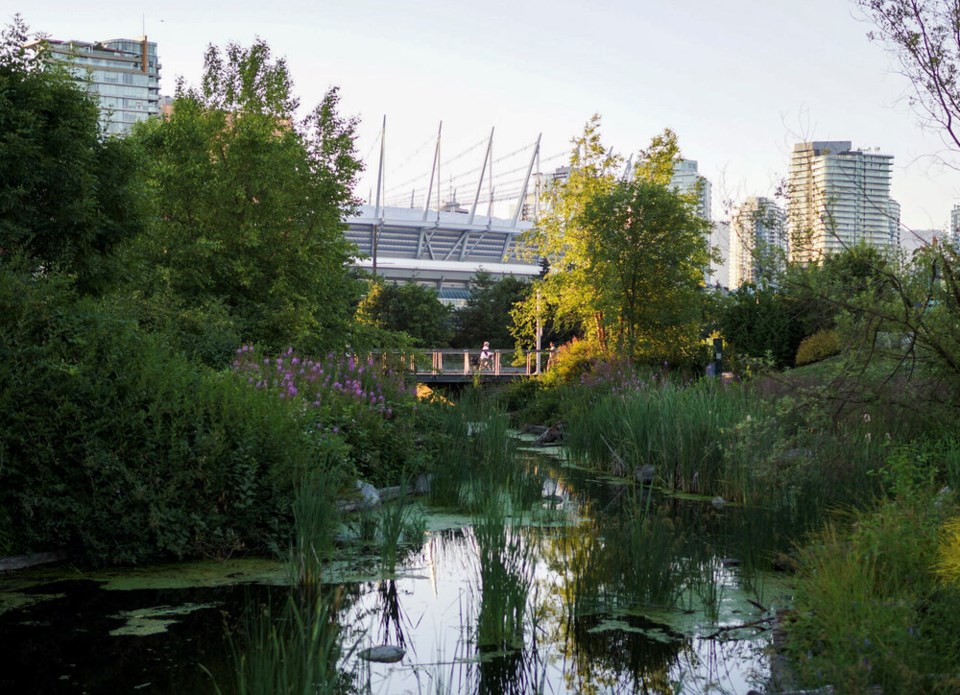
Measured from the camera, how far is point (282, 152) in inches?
808

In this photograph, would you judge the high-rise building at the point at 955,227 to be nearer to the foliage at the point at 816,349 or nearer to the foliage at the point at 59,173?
the foliage at the point at 59,173

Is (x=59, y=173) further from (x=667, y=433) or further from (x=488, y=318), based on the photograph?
(x=488, y=318)

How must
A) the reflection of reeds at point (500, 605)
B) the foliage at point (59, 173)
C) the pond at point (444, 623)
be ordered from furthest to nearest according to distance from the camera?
1. the foliage at point (59, 173)
2. the reflection of reeds at point (500, 605)
3. the pond at point (444, 623)

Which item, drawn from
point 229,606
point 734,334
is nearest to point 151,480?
point 229,606

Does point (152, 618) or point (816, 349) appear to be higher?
point (816, 349)

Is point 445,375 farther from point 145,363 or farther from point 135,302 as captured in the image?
point 145,363

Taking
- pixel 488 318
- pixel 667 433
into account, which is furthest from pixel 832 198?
pixel 488 318

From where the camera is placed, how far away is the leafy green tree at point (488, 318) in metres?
49.2

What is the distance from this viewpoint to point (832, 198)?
809cm

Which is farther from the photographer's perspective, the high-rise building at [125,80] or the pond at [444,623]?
A: the high-rise building at [125,80]

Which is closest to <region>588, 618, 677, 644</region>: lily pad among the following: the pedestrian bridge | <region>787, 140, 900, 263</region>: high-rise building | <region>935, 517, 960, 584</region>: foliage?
<region>935, 517, 960, 584</region>: foliage

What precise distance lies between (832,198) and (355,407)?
5438 mm

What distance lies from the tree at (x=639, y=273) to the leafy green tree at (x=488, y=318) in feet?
80.3

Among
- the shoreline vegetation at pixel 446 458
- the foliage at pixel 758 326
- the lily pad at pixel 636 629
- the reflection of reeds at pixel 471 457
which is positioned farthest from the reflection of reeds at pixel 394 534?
the foliage at pixel 758 326
